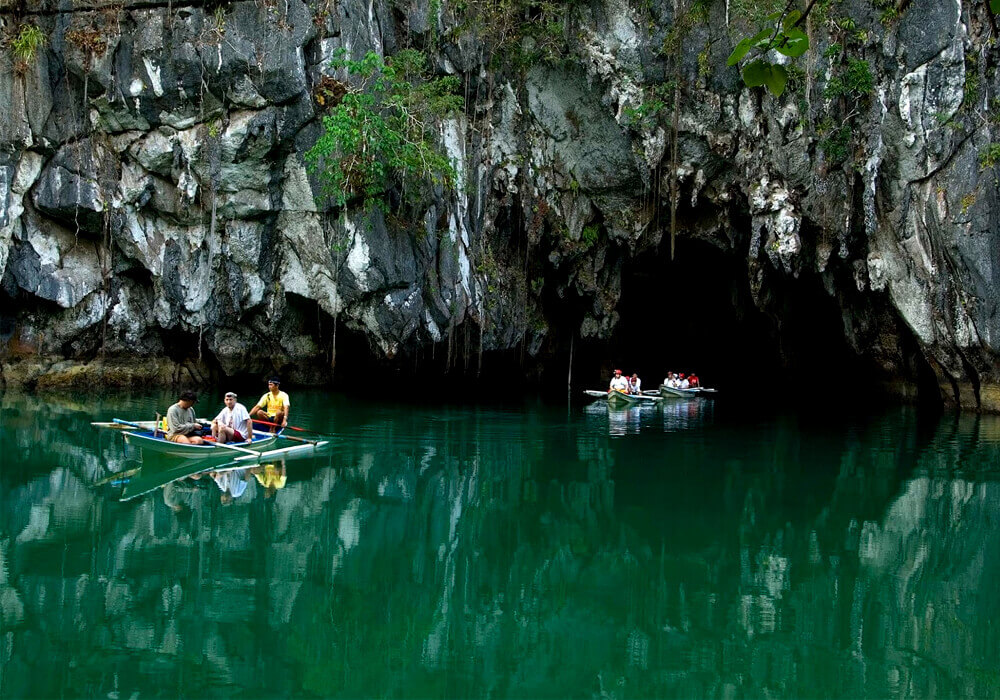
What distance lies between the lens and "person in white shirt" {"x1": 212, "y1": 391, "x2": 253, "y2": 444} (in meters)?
12.2

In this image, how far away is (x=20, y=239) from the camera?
66.5ft

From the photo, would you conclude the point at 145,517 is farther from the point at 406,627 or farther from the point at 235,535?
the point at 406,627

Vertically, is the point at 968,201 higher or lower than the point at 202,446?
higher

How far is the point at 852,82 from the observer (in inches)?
741

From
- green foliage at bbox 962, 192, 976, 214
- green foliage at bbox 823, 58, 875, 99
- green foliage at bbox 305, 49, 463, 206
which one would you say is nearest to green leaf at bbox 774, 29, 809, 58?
green foliage at bbox 305, 49, 463, 206

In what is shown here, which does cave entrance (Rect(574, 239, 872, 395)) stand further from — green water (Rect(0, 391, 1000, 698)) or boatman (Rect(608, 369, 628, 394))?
green water (Rect(0, 391, 1000, 698))

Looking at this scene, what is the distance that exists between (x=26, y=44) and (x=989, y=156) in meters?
20.3

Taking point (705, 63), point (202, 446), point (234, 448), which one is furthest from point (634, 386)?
point (202, 446)

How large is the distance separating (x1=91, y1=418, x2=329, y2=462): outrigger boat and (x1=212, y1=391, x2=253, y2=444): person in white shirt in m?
0.11

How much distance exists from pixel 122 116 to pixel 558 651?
17.9m

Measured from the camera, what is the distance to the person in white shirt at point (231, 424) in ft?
39.9

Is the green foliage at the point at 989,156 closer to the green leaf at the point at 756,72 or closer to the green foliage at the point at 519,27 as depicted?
the green foliage at the point at 519,27

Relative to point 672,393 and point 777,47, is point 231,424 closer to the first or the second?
point 777,47

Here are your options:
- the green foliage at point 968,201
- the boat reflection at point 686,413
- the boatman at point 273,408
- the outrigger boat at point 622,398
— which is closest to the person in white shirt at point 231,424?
the boatman at point 273,408
